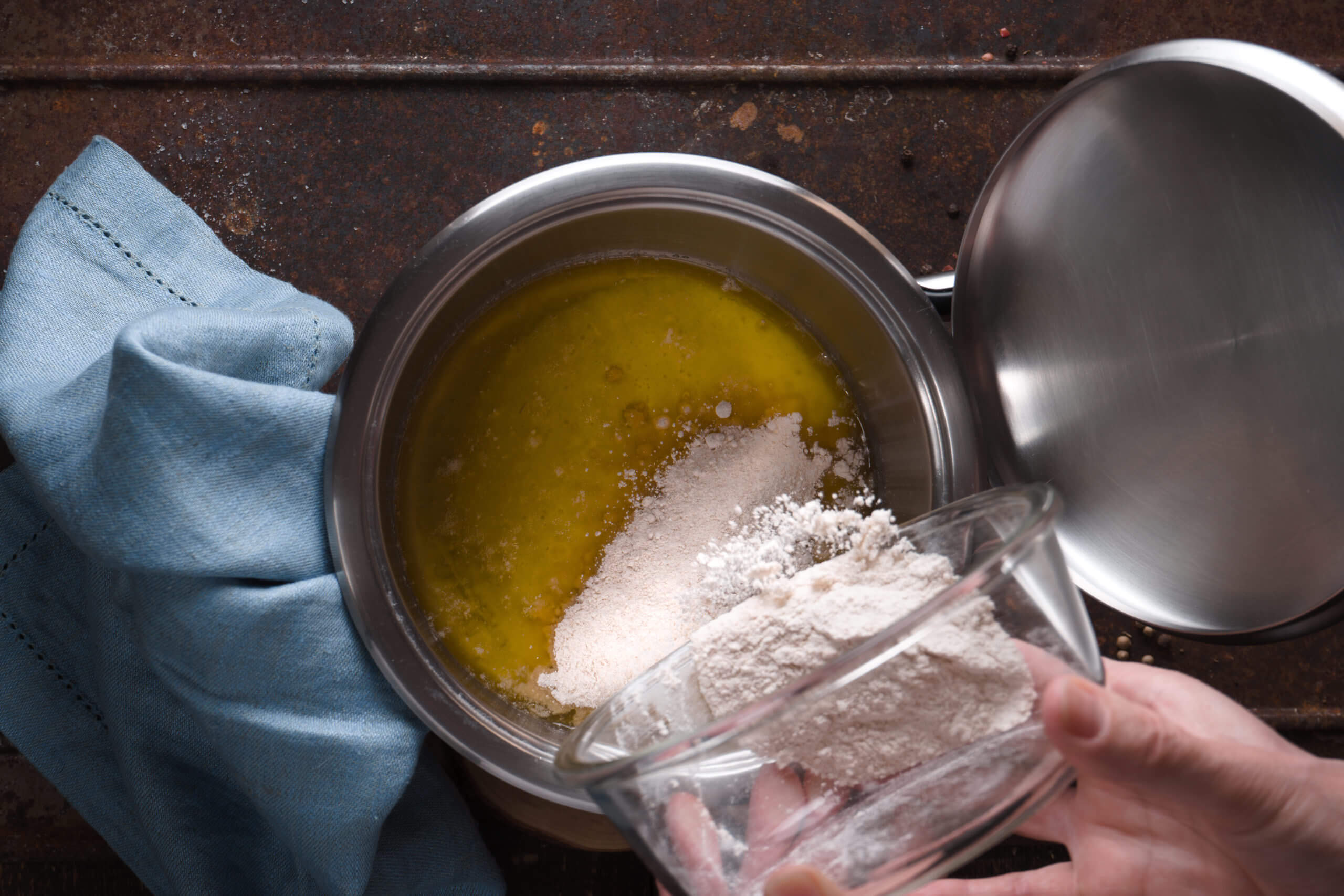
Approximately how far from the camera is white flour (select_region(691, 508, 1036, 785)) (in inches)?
22.6

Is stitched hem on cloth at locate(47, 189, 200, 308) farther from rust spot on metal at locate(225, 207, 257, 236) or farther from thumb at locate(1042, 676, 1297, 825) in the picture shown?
thumb at locate(1042, 676, 1297, 825)

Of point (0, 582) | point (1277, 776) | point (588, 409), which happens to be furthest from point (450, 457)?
point (1277, 776)

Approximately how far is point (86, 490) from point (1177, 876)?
1.04 metres

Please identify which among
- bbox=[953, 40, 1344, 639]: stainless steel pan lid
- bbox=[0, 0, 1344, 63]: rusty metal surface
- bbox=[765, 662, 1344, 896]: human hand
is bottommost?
bbox=[765, 662, 1344, 896]: human hand

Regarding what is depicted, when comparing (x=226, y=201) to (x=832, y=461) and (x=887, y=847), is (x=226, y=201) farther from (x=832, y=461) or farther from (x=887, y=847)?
(x=887, y=847)

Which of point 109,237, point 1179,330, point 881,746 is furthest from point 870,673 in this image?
point 109,237

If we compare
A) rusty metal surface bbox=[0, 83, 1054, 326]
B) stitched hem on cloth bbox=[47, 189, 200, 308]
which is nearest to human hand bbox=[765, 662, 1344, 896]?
rusty metal surface bbox=[0, 83, 1054, 326]

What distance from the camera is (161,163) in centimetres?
98

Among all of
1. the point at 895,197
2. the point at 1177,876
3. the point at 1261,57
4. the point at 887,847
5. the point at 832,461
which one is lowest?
the point at 1177,876

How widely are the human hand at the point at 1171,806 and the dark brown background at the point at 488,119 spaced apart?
19 centimetres

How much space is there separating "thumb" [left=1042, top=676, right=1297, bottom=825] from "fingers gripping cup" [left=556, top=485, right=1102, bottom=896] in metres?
0.03

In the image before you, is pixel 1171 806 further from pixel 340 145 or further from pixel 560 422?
pixel 340 145

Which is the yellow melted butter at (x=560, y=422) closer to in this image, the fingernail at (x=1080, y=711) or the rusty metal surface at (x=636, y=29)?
the rusty metal surface at (x=636, y=29)

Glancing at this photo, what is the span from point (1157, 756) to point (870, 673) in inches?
7.9
